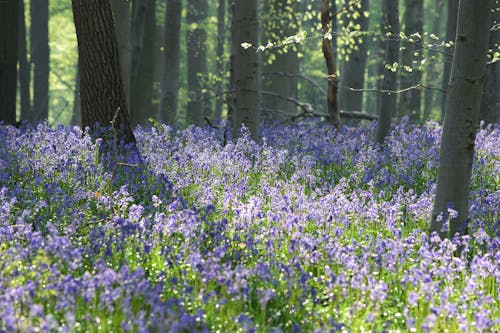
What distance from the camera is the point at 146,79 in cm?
1645

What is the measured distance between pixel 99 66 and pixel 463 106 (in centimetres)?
542

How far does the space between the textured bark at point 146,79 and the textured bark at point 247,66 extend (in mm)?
5647

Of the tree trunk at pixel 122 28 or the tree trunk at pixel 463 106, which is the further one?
the tree trunk at pixel 122 28

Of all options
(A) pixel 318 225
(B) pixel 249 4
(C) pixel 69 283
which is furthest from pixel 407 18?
(C) pixel 69 283

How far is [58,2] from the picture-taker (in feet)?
105

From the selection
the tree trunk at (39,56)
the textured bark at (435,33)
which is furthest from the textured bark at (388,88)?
the textured bark at (435,33)

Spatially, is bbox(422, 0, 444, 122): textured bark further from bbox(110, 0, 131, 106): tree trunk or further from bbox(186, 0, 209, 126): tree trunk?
bbox(110, 0, 131, 106): tree trunk

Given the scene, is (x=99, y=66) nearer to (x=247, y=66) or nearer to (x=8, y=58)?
(x=247, y=66)

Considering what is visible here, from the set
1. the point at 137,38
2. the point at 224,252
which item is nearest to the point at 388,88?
the point at 137,38

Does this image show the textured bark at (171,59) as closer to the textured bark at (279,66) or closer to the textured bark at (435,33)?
the textured bark at (279,66)

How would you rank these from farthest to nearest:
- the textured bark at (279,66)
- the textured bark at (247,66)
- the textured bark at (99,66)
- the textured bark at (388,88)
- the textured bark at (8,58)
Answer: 1. the textured bark at (279,66)
2. the textured bark at (8,58)
3. the textured bark at (388,88)
4. the textured bark at (247,66)
5. the textured bark at (99,66)

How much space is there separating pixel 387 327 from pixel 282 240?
66.3 inches

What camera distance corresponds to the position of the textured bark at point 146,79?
16.0 meters

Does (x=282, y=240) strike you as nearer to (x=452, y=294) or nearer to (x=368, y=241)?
(x=368, y=241)
